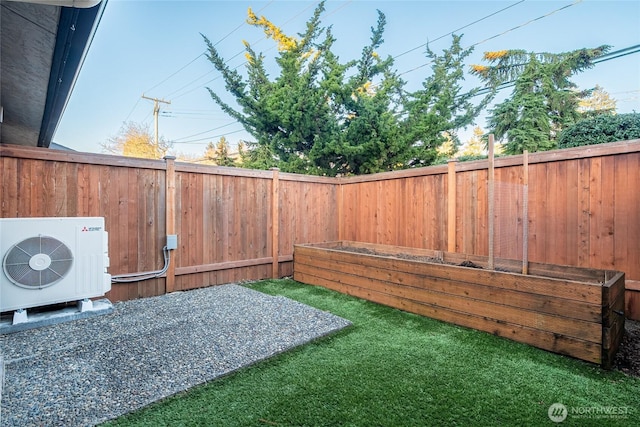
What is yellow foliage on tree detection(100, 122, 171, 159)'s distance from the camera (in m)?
16.1

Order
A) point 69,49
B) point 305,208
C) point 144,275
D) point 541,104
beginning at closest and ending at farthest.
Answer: point 69,49, point 144,275, point 305,208, point 541,104

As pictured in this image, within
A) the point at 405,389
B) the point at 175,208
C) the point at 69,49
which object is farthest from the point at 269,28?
the point at 405,389

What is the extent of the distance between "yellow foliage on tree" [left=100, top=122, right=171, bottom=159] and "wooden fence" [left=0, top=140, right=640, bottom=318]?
14777mm

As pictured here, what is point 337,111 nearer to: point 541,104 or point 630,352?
point 541,104

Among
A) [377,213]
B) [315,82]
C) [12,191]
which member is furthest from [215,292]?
[315,82]

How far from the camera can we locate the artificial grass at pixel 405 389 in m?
1.44

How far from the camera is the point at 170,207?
143 inches

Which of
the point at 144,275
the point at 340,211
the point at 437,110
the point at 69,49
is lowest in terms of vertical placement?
the point at 144,275

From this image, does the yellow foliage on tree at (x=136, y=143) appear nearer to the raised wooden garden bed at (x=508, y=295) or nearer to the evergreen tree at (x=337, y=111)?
the evergreen tree at (x=337, y=111)

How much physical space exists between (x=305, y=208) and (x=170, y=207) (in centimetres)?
203

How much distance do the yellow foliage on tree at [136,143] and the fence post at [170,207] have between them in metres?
14.8

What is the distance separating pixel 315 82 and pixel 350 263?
170 inches

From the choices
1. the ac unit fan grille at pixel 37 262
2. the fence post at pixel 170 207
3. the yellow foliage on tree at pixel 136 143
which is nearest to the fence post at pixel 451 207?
the fence post at pixel 170 207

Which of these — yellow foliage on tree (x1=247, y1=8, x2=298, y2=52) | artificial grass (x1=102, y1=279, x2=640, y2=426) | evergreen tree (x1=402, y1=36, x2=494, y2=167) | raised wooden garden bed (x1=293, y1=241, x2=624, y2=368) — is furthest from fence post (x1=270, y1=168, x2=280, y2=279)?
yellow foliage on tree (x1=247, y1=8, x2=298, y2=52)
